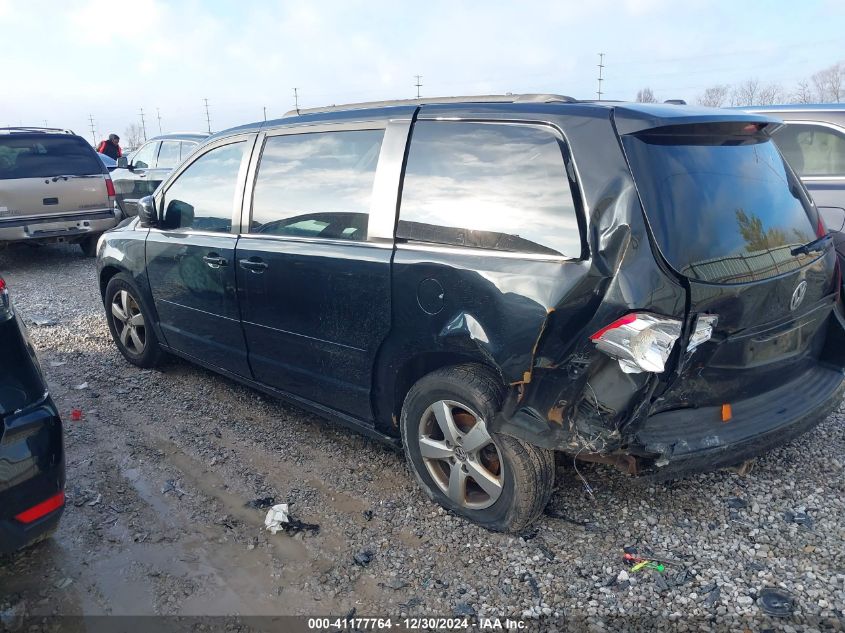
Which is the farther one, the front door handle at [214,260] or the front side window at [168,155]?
the front side window at [168,155]

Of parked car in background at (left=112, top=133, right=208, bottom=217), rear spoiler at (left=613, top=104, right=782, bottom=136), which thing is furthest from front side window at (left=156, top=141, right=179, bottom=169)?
rear spoiler at (left=613, top=104, right=782, bottom=136)

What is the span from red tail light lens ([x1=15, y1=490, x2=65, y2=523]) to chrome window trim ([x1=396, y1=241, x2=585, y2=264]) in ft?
5.82

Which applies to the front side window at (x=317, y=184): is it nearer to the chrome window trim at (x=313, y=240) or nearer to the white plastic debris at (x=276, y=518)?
the chrome window trim at (x=313, y=240)

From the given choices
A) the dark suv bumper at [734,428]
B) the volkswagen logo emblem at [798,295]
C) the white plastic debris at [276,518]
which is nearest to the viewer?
the dark suv bumper at [734,428]

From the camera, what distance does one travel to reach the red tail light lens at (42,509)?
2464 mm

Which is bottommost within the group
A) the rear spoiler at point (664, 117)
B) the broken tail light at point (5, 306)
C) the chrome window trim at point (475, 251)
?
the broken tail light at point (5, 306)

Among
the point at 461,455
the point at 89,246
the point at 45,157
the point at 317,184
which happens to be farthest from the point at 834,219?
the point at 89,246

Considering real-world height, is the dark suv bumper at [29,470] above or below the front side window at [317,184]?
below

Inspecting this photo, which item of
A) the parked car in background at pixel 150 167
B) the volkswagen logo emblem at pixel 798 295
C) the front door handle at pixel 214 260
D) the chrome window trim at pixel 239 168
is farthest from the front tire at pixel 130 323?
the parked car in background at pixel 150 167

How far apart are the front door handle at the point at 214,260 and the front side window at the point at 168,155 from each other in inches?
336

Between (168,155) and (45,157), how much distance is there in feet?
9.33

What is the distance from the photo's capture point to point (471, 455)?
9.73ft

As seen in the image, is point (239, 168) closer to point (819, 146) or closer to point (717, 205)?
point (717, 205)

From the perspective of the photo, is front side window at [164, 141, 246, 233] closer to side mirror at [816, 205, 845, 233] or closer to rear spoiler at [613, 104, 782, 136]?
rear spoiler at [613, 104, 782, 136]
